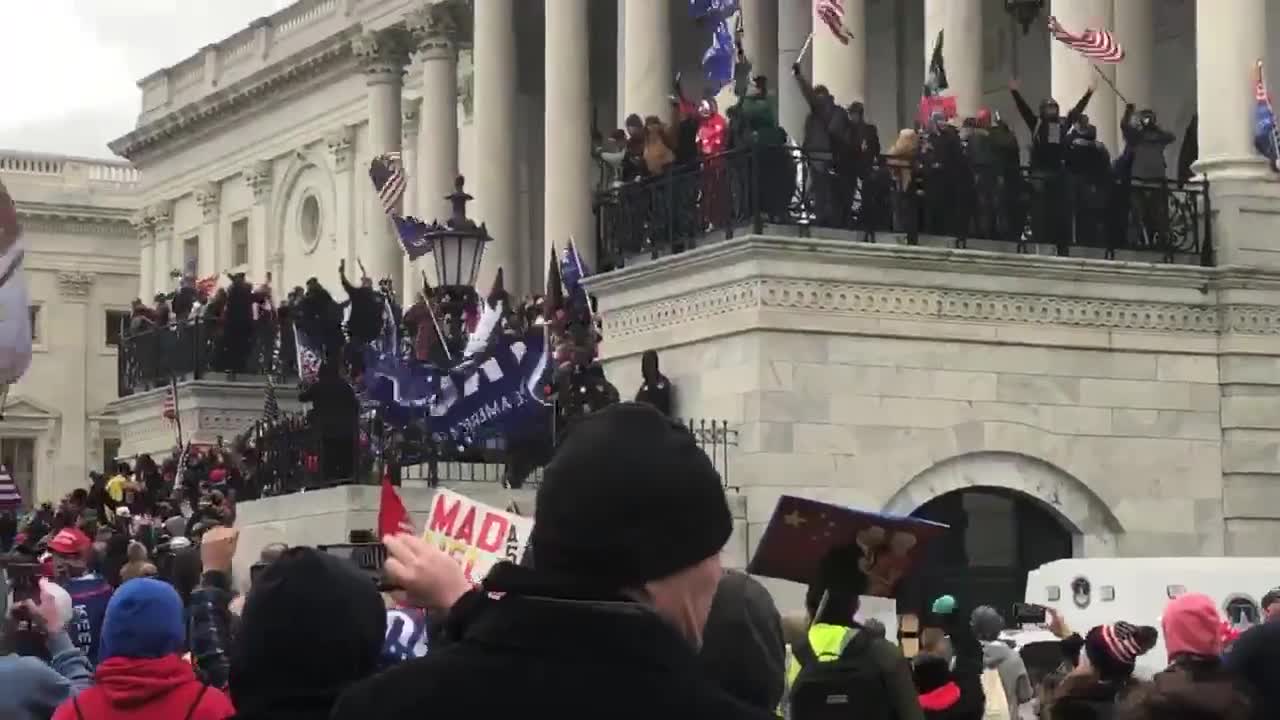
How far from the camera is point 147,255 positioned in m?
76.7

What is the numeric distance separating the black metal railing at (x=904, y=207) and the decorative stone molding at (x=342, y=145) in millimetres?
36680

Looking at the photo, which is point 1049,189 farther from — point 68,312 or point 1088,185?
point 68,312

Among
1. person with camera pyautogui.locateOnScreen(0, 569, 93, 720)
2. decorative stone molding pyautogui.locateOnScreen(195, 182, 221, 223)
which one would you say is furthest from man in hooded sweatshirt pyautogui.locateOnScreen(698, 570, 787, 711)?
decorative stone molding pyautogui.locateOnScreen(195, 182, 221, 223)

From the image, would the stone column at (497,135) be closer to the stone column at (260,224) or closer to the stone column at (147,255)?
the stone column at (260,224)

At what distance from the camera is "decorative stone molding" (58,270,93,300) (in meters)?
87.0

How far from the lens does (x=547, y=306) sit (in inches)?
1209

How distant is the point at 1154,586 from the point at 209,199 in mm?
53929

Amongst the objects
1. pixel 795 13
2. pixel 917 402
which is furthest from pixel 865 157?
pixel 795 13

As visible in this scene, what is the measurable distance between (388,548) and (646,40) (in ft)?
101

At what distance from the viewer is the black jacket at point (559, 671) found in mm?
4141

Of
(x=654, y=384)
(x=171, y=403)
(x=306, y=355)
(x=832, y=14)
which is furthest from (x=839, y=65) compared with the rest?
(x=171, y=403)

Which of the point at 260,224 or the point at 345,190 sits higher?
the point at 345,190

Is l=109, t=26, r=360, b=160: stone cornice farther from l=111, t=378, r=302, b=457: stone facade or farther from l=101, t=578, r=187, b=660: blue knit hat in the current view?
l=101, t=578, r=187, b=660: blue knit hat

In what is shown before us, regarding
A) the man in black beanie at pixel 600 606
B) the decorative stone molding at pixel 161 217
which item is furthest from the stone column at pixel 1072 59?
the decorative stone molding at pixel 161 217
